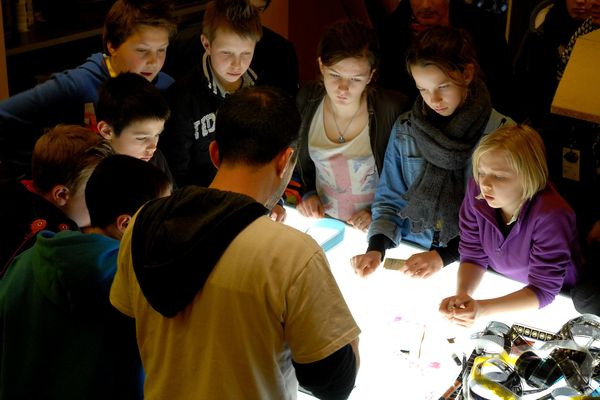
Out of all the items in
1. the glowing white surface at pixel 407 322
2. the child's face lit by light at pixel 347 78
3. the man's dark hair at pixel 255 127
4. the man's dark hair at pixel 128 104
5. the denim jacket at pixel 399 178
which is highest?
the man's dark hair at pixel 255 127

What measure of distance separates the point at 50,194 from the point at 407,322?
954 millimetres

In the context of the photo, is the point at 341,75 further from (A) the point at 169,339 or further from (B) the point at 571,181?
(A) the point at 169,339

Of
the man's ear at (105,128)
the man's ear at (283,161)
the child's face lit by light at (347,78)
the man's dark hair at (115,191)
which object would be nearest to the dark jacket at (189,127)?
the man's ear at (105,128)

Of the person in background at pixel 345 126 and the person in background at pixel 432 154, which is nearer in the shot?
the person in background at pixel 432 154

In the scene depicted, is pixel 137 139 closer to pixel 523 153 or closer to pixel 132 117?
pixel 132 117

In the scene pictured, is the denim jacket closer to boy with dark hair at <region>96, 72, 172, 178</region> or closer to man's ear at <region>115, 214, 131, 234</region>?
boy with dark hair at <region>96, 72, 172, 178</region>

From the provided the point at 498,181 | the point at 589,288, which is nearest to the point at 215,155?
the point at 498,181

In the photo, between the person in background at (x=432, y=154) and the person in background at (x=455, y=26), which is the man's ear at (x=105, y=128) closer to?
the person in background at (x=432, y=154)

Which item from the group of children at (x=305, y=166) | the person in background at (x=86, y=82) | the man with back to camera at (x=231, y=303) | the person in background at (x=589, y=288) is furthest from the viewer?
the person in background at (x=86, y=82)

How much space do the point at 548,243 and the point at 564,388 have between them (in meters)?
0.55

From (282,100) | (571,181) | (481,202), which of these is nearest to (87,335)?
(282,100)

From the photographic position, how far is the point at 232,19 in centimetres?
264

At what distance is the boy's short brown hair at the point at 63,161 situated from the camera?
6.45 ft

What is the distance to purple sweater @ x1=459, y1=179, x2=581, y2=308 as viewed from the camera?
Result: 1963 mm
